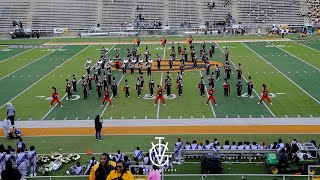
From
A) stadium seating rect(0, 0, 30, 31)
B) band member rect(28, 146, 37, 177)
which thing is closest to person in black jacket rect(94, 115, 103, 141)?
band member rect(28, 146, 37, 177)

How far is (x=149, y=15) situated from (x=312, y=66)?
29.8 metres

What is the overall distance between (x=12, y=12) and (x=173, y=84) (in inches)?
1476

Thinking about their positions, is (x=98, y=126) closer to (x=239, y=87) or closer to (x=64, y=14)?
(x=239, y=87)

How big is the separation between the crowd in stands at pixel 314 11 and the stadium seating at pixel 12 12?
3221cm

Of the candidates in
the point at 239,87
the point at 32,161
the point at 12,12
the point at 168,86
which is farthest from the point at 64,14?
the point at 32,161

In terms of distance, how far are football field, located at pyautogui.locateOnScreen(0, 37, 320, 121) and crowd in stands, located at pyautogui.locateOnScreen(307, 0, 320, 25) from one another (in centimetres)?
1607

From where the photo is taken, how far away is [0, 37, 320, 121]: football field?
772 inches

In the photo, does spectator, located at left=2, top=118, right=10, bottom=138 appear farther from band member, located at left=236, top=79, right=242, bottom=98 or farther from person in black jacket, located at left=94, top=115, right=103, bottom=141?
band member, located at left=236, top=79, right=242, bottom=98

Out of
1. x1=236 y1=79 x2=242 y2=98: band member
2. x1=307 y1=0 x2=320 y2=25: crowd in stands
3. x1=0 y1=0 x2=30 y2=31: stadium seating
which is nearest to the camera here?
x1=236 y1=79 x2=242 y2=98: band member

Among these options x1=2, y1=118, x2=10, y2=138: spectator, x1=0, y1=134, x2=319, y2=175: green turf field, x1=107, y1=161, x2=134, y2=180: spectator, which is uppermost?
x1=107, y1=161, x2=134, y2=180: spectator

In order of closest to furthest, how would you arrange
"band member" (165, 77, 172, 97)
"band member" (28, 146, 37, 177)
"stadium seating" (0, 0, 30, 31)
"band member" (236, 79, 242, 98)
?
1. "band member" (28, 146, 37, 177)
2. "band member" (236, 79, 242, 98)
3. "band member" (165, 77, 172, 97)
4. "stadium seating" (0, 0, 30, 31)

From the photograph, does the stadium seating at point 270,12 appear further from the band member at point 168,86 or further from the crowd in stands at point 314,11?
the band member at point 168,86

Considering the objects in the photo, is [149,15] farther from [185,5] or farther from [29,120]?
[29,120]

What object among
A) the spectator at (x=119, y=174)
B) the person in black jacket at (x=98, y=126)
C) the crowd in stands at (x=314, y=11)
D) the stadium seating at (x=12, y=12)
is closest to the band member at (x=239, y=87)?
the person in black jacket at (x=98, y=126)
